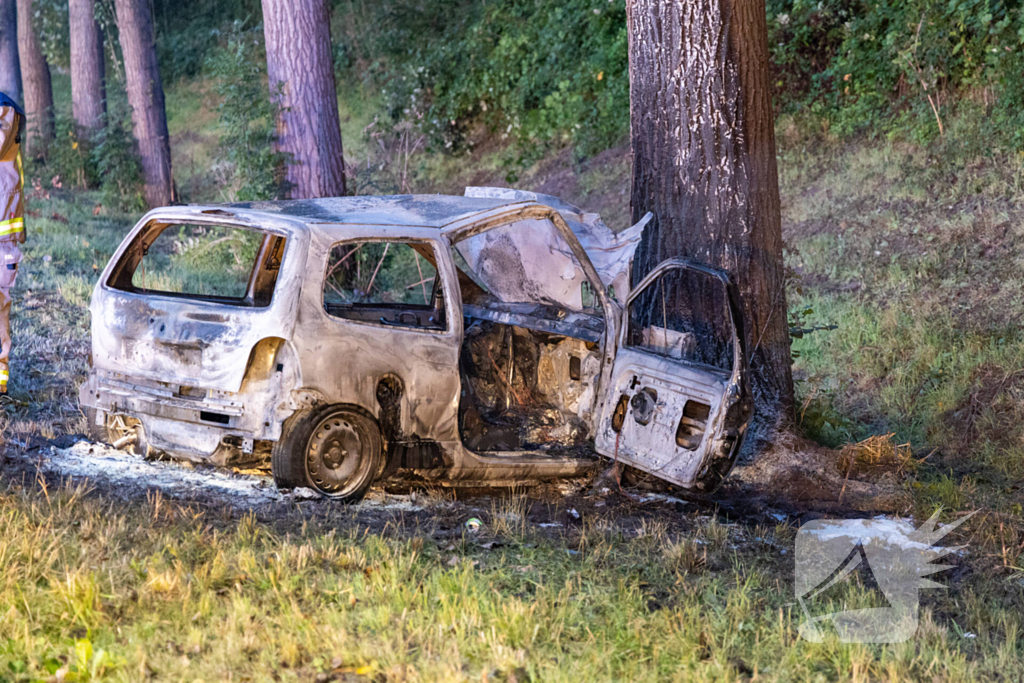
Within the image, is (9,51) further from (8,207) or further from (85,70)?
(8,207)

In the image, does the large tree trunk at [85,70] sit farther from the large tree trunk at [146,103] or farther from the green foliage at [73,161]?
the large tree trunk at [146,103]

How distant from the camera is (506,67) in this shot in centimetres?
1816

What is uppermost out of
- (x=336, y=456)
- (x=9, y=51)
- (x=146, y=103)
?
(x=9, y=51)

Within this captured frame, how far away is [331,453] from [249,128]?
24.1 feet

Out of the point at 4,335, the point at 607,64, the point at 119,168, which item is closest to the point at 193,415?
the point at 4,335

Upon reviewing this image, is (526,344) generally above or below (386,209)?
below

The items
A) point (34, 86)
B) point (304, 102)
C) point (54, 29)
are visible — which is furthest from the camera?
point (54, 29)

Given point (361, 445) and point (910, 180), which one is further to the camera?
point (910, 180)

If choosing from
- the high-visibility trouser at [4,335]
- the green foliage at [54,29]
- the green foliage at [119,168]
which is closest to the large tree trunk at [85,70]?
the green foliage at [119,168]

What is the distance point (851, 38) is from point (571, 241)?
780cm

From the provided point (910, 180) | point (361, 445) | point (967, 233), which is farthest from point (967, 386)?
point (361, 445)

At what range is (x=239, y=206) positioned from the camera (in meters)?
5.37

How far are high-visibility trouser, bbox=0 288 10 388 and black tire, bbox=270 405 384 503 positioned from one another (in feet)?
9.41

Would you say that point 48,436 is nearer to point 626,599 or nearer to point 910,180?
point 626,599
